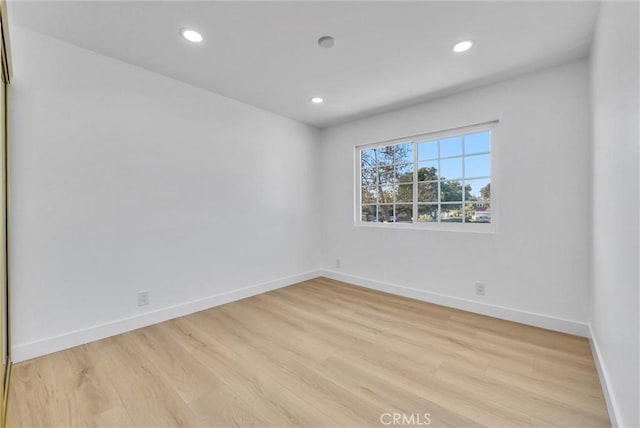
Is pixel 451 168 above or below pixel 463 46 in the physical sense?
below

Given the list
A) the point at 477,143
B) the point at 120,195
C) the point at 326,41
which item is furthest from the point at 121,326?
the point at 477,143

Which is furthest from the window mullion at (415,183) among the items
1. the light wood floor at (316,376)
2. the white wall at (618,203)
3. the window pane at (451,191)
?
the white wall at (618,203)

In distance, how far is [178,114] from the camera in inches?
109

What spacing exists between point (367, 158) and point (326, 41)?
2.09m

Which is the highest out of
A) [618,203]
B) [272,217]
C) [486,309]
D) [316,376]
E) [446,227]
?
[618,203]

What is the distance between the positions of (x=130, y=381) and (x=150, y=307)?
3.09 ft

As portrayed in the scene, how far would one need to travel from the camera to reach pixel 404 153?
142 inches

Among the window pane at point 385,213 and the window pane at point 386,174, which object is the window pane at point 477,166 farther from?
the window pane at point 385,213

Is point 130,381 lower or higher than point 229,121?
lower

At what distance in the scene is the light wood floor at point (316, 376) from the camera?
1483 mm

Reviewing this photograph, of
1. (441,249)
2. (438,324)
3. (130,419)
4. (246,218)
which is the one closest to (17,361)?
(130,419)

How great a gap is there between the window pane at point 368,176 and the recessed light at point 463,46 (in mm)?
1912

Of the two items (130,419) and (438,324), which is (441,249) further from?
(130,419)

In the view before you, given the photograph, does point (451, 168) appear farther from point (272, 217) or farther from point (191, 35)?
point (191, 35)
